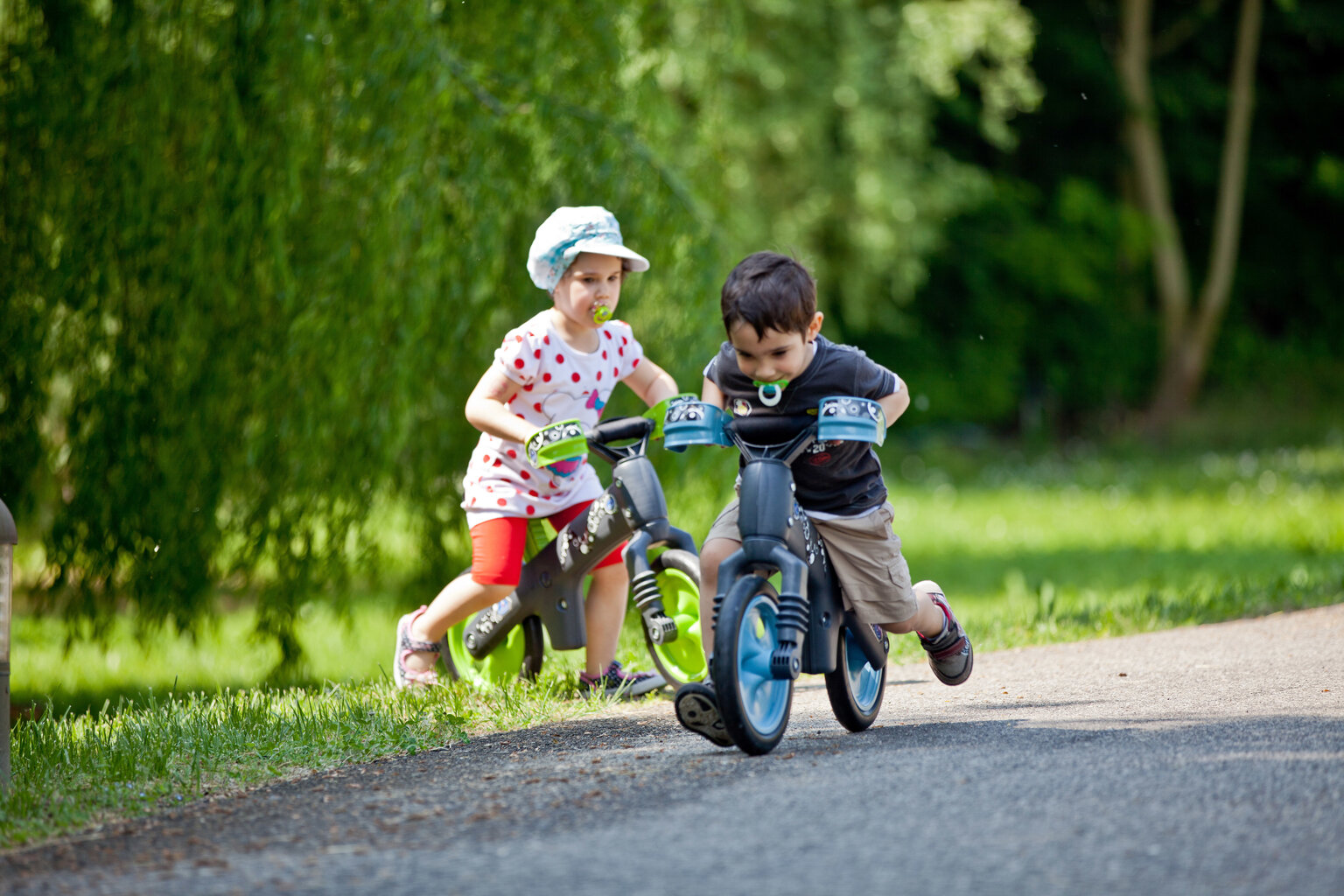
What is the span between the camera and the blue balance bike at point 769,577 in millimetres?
3615

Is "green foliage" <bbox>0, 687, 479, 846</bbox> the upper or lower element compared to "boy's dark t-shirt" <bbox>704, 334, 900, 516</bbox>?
lower

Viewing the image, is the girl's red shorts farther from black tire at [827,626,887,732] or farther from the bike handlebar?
black tire at [827,626,887,732]

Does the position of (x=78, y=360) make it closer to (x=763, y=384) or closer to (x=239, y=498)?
(x=239, y=498)

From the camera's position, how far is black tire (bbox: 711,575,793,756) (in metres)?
3.55

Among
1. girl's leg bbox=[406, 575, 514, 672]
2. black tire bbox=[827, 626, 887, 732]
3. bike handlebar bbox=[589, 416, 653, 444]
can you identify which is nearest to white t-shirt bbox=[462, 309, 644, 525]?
girl's leg bbox=[406, 575, 514, 672]

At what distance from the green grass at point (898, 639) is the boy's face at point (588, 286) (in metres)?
1.26

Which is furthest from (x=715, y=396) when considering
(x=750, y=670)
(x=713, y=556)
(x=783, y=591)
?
(x=750, y=670)

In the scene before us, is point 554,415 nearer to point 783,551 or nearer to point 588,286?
point 588,286

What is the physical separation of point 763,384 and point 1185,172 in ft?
72.5

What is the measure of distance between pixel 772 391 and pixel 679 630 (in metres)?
1.34

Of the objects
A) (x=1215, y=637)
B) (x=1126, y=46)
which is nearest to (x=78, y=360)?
(x=1215, y=637)

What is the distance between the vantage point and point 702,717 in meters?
3.68

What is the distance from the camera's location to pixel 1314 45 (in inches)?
912

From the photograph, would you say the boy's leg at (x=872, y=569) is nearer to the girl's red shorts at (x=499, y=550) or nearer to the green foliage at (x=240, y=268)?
the girl's red shorts at (x=499, y=550)
